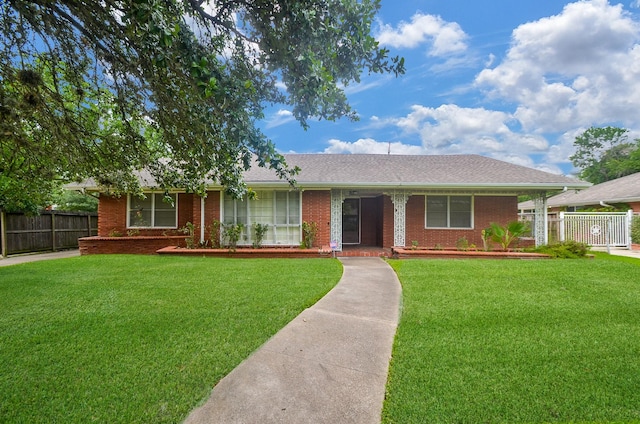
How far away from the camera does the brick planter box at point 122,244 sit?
38.9ft

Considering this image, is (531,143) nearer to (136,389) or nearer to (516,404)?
(516,404)

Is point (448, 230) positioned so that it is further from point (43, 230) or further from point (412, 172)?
point (43, 230)

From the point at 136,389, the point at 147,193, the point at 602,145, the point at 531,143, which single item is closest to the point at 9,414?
the point at 136,389

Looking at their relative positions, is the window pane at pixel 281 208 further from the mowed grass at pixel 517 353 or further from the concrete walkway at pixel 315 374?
the concrete walkway at pixel 315 374

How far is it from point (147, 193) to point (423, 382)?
12359 mm

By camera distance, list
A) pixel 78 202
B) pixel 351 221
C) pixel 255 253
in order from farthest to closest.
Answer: pixel 78 202 < pixel 351 221 < pixel 255 253

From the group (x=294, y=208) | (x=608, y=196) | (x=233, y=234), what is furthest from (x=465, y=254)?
(x=608, y=196)

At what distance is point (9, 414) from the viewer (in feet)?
8.76

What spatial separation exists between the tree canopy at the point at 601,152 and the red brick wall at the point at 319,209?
40.6 meters

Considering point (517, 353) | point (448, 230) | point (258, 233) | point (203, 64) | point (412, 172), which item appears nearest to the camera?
point (203, 64)

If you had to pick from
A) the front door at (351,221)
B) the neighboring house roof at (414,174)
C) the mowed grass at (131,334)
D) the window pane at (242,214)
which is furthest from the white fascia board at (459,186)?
the mowed grass at (131,334)

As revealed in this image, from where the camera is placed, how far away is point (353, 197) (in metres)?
13.6

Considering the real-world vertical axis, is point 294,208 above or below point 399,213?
above

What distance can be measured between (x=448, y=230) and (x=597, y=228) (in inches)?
234
